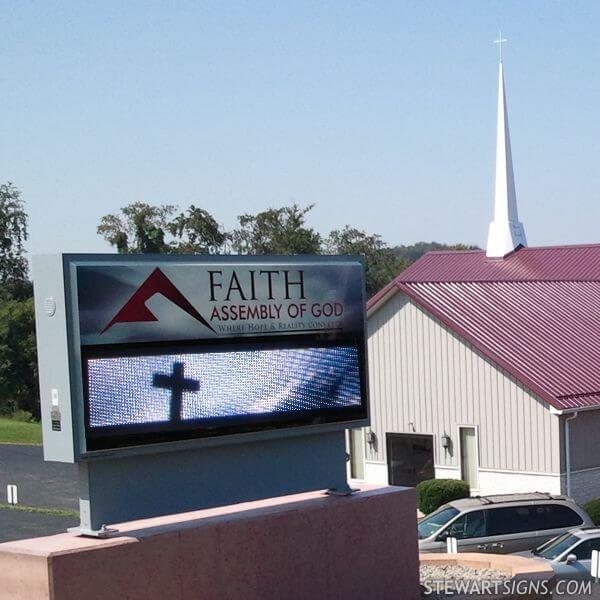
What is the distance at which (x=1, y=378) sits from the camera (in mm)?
61375

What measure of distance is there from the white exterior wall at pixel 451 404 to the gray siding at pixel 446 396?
0.03 meters

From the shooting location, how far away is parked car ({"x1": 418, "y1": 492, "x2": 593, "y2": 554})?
22.1m

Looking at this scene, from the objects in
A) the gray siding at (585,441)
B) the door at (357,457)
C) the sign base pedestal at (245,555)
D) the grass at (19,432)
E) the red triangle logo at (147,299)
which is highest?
the red triangle logo at (147,299)

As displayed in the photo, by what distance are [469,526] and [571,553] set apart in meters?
2.68

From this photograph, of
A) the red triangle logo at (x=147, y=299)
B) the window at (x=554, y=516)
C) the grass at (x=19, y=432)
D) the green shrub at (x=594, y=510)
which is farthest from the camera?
the grass at (x=19, y=432)

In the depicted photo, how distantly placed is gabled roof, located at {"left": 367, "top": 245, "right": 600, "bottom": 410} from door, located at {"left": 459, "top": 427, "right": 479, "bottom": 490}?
2.18 m

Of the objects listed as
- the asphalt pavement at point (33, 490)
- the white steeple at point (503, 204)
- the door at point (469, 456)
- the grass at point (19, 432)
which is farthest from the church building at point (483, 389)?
the grass at point (19, 432)

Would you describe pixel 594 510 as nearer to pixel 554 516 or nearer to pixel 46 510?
pixel 554 516

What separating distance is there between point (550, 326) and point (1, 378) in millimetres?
35485

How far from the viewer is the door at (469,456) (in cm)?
3108

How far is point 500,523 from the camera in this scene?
22500mm

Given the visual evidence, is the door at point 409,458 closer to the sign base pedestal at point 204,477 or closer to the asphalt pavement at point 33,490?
the asphalt pavement at point 33,490

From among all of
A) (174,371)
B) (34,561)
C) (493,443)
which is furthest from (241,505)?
(493,443)

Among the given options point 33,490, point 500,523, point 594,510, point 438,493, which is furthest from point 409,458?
point 33,490
